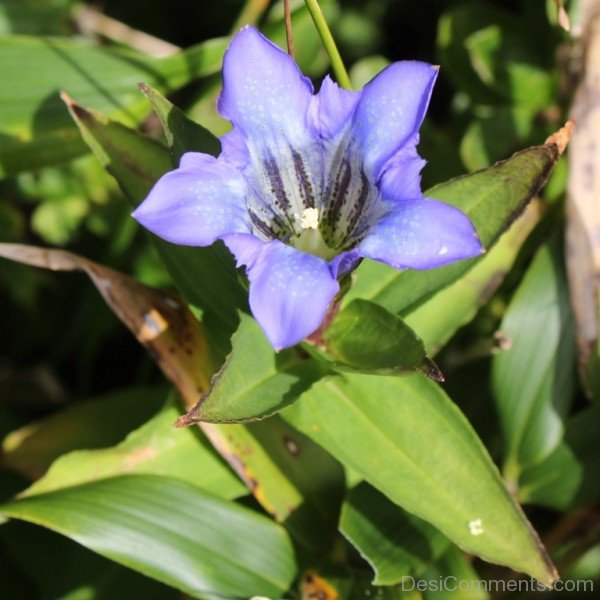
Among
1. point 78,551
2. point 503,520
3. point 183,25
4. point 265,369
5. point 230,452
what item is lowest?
point 78,551

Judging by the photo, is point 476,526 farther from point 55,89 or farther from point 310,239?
point 55,89

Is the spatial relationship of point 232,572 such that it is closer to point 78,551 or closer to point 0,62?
point 78,551

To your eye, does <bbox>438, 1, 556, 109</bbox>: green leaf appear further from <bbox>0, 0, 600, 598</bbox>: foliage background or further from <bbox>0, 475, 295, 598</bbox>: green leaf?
<bbox>0, 475, 295, 598</bbox>: green leaf

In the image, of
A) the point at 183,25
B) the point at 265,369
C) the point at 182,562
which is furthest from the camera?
the point at 183,25

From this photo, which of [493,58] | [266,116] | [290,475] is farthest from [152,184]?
[493,58]

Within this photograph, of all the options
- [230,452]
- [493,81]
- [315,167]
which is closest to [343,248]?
[315,167]

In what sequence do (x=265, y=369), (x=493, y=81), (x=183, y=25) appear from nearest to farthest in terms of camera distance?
(x=265, y=369), (x=493, y=81), (x=183, y=25)

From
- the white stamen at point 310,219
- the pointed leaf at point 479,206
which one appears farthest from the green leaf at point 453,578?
the white stamen at point 310,219

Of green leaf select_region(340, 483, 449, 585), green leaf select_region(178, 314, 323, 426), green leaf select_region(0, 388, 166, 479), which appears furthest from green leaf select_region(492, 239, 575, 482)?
green leaf select_region(0, 388, 166, 479)
